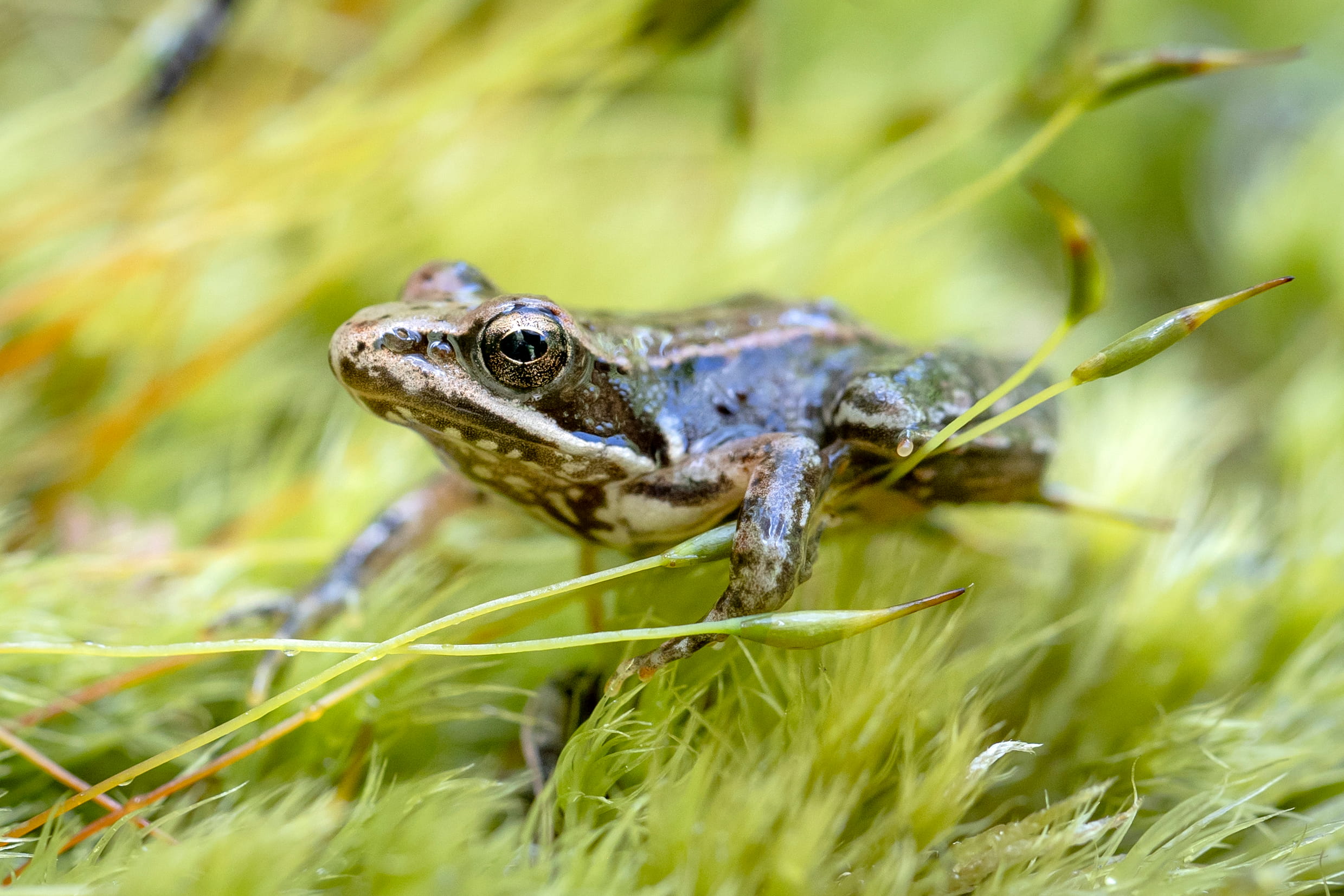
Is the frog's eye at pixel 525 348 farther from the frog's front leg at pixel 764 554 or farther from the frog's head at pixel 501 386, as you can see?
the frog's front leg at pixel 764 554

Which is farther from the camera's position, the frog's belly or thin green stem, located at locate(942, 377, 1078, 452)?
the frog's belly

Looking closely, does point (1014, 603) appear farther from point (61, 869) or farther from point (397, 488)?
point (61, 869)

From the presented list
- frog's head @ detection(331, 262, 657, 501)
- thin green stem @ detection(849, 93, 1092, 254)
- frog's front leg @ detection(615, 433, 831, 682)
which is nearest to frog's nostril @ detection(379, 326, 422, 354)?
frog's head @ detection(331, 262, 657, 501)

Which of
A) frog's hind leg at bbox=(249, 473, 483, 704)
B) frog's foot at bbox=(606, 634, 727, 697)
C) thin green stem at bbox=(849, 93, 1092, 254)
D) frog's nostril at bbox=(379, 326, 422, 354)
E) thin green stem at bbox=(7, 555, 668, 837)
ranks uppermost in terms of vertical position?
frog's nostril at bbox=(379, 326, 422, 354)

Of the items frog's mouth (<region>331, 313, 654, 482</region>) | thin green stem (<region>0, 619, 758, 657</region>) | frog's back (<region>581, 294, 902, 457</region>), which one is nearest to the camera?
thin green stem (<region>0, 619, 758, 657</region>)

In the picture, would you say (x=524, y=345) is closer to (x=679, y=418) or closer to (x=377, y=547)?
(x=679, y=418)

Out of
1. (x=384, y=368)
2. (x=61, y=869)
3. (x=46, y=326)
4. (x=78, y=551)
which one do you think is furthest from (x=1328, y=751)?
(x=46, y=326)

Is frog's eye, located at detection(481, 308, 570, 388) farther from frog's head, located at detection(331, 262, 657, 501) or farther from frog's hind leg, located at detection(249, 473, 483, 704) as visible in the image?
frog's hind leg, located at detection(249, 473, 483, 704)
